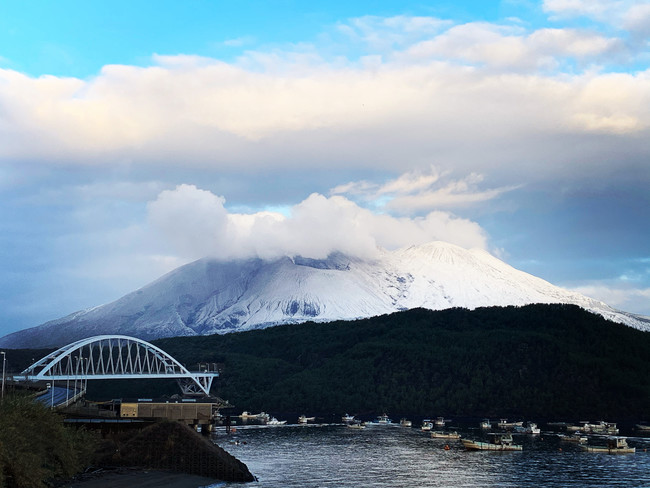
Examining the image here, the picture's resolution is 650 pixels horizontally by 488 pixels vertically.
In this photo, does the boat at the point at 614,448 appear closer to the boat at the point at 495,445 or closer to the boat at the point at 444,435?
the boat at the point at 495,445

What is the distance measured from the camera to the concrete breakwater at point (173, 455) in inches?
4104

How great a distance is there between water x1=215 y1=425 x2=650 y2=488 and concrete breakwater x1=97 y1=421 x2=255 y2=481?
4.07m

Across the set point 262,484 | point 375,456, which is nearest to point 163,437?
point 262,484

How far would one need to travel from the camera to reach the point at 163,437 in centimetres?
10662

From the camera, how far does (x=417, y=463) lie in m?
130

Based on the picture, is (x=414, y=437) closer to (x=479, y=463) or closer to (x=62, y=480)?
(x=479, y=463)

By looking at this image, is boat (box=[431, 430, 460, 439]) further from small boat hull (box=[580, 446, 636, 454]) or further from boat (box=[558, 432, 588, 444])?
small boat hull (box=[580, 446, 636, 454])

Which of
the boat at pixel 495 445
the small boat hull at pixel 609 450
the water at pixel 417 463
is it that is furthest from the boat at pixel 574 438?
the boat at pixel 495 445

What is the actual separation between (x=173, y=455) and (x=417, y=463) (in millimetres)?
41824

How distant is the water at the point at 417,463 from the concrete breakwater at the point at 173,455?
4066 millimetres

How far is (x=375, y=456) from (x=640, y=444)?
5787cm

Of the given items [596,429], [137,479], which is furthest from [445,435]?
[137,479]

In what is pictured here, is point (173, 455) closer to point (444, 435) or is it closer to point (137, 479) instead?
point (137, 479)

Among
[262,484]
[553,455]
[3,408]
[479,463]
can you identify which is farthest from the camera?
[553,455]
